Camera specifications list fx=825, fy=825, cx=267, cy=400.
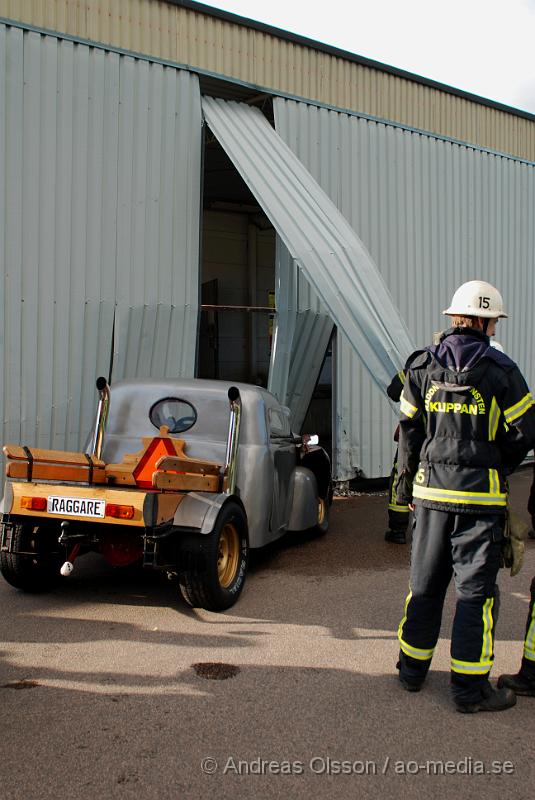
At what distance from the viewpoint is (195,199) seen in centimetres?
1045

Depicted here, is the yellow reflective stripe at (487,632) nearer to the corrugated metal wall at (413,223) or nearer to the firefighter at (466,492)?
the firefighter at (466,492)

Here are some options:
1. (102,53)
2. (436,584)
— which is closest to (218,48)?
(102,53)

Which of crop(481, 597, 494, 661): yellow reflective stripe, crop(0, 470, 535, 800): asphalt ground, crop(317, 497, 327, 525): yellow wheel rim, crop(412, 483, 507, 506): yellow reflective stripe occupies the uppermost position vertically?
crop(412, 483, 507, 506): yellow reflective stripe

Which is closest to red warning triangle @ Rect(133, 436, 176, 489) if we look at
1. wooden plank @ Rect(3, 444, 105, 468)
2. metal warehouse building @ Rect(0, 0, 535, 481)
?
wooden plank @ Rect(3, 444, 105, 468)

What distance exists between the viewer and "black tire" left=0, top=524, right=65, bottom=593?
5738 millimetres

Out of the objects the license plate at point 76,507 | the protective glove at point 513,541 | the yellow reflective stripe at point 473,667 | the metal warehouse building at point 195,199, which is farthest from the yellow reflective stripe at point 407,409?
the metal warehouse building at point 195,199

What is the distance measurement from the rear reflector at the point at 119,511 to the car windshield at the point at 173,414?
5.23 feet

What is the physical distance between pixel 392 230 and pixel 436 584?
8.79 metres

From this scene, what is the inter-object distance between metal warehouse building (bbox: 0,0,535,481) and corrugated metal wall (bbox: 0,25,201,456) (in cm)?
2

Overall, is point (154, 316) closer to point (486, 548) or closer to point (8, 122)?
point (8, 122)

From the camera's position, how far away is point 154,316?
10086mm

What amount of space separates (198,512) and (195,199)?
5.83m

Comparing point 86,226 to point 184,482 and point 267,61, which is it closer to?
point 267,61

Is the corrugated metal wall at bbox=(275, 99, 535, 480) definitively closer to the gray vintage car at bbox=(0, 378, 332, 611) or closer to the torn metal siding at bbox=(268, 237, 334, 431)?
the torn metal siding at bbox=(268, 237, 334, 431)
